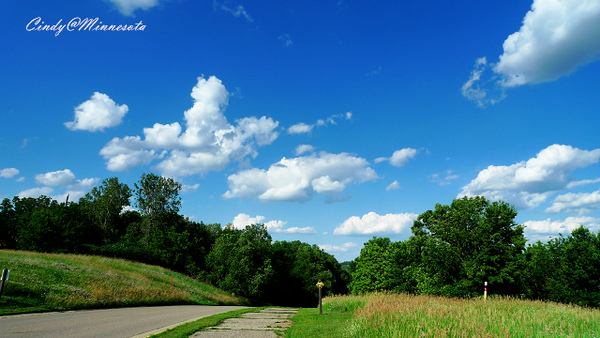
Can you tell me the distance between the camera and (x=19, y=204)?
83.3 meters

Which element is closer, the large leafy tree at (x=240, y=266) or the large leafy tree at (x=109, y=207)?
the large leafy tree at (x=240, y=266)

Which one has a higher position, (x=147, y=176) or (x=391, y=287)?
(x=147, y=176)

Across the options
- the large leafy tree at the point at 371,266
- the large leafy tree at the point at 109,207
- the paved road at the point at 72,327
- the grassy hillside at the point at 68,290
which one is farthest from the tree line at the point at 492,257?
the large leafy tree at the point at 109,207

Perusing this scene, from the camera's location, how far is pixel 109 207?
233 ft

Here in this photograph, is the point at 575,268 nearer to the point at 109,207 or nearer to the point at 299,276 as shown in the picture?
the point at 299,276

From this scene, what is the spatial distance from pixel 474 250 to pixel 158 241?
1993 inches

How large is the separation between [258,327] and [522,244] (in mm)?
38034

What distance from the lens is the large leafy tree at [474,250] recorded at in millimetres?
38312

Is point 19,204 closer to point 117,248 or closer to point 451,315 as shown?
point 117,248

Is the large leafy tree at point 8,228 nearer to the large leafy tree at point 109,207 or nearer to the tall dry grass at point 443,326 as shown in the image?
the large leafy tree at point 109,207

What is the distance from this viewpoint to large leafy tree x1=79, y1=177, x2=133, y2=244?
227 ft

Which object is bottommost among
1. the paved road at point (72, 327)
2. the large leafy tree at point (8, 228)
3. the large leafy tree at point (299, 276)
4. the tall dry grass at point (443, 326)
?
the large leafy tree at point (299, 276)

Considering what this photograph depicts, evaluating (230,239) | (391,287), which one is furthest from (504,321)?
(230,239)

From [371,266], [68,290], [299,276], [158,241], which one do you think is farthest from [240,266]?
[68,290]
